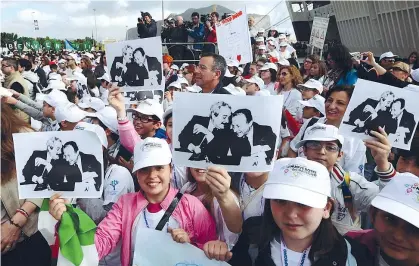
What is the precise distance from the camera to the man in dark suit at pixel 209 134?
2.46 m

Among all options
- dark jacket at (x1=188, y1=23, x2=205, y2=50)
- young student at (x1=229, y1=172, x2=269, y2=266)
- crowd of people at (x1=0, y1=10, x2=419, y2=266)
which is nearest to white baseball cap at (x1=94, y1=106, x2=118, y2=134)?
crowd of people at (x1=0, y1=10, x2=419, y2=266)

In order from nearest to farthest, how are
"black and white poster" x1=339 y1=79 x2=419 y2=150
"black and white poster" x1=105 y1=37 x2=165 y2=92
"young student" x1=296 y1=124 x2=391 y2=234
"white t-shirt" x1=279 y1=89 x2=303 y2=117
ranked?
"young student" x1=296 y1=124 x2=391 y2=234, "black and white poster" x1=339 y1=79 x2=419 y2=150, "black and white poster" x1=105 y1=37 x2=165 y2=92, "white t-shirt" x1=279 y1=89 x2=303 y2=117

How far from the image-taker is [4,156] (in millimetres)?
2551

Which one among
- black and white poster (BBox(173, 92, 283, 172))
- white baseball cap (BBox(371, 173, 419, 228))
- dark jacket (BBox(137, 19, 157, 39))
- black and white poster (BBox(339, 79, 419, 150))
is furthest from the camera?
dark jacket (BBox(137, 19, 157, 39))

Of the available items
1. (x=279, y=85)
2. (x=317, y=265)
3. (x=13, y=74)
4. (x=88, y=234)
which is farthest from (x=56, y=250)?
(x=13, y=74)

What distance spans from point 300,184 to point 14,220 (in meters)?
1.63

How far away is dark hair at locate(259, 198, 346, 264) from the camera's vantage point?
2121 millimetres

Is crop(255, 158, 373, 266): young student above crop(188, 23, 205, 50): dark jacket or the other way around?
the other way around

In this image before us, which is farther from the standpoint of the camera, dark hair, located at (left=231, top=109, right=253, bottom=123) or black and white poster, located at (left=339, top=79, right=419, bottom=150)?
black and white poster, located at (left=339, top=79, right=419, bottom=150)

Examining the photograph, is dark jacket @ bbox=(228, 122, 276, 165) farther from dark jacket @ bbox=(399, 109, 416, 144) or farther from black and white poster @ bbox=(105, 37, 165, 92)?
black and white poster @ bbox=(105, 37, 165, 92)

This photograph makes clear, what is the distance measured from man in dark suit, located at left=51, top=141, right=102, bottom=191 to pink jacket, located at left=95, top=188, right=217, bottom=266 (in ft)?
0.75

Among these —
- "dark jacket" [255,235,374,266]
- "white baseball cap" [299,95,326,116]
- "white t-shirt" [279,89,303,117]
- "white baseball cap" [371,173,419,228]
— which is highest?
"white t-shirt" [279,89,303,117]

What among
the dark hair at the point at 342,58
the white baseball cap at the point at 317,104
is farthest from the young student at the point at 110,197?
the dark hair at the point at 342,58

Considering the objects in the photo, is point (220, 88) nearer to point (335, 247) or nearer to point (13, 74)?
point (335, 247)
